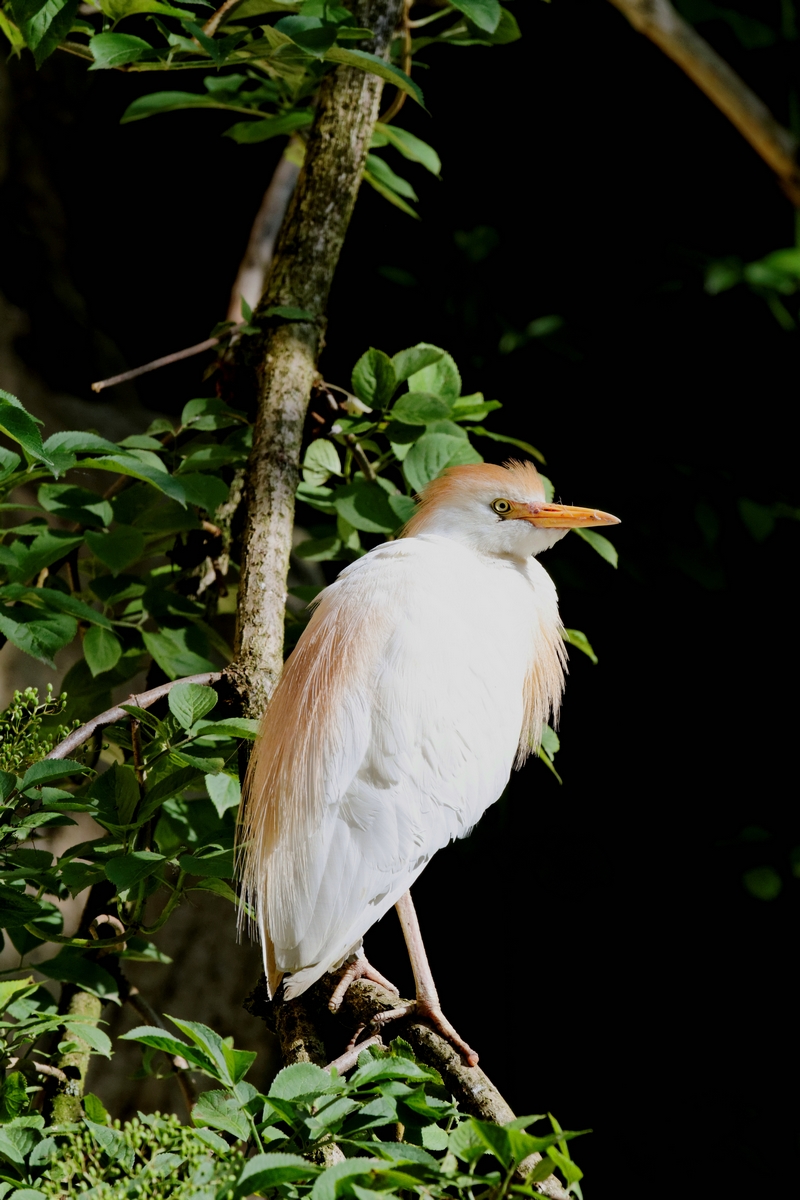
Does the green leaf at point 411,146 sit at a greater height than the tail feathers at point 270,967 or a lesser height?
greater

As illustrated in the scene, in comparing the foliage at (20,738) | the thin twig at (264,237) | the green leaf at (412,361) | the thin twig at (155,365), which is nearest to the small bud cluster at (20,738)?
the foliage at (20,738)

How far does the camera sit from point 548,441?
1979 millimetres

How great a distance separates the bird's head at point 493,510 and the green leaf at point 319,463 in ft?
0.43

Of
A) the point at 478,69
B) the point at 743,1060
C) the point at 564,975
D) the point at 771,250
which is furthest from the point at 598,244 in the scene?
the point at 743,1060

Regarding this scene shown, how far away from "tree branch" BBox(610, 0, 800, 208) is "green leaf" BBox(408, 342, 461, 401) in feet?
1.61

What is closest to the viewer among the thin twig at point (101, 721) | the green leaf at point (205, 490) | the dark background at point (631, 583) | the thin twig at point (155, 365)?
the thin twig at point (101, 721)

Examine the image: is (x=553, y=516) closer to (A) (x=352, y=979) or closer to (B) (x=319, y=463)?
(B) (x=319, y=463)

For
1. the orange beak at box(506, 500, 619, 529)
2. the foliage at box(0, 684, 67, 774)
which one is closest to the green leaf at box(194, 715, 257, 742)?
the foliage at box(0, 684, 67, 774)

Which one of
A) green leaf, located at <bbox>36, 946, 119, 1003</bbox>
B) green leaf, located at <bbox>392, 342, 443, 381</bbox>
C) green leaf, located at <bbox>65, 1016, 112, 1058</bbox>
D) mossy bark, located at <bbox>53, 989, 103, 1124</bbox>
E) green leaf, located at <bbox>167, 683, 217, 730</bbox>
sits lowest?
mossy bark, located at <bbox>53, 989, 103, 1124</bbox>

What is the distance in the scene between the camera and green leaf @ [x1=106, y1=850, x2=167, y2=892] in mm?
711

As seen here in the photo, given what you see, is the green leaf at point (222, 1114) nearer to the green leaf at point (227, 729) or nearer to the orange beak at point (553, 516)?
the green leaf at point (227, 729)

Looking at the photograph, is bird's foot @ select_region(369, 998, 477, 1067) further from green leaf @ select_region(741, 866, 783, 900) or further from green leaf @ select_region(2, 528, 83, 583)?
green leaf @ select_region(741, 866, 783, 900)

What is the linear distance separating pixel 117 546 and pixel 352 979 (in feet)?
1.54

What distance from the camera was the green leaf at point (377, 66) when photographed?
893 mm
